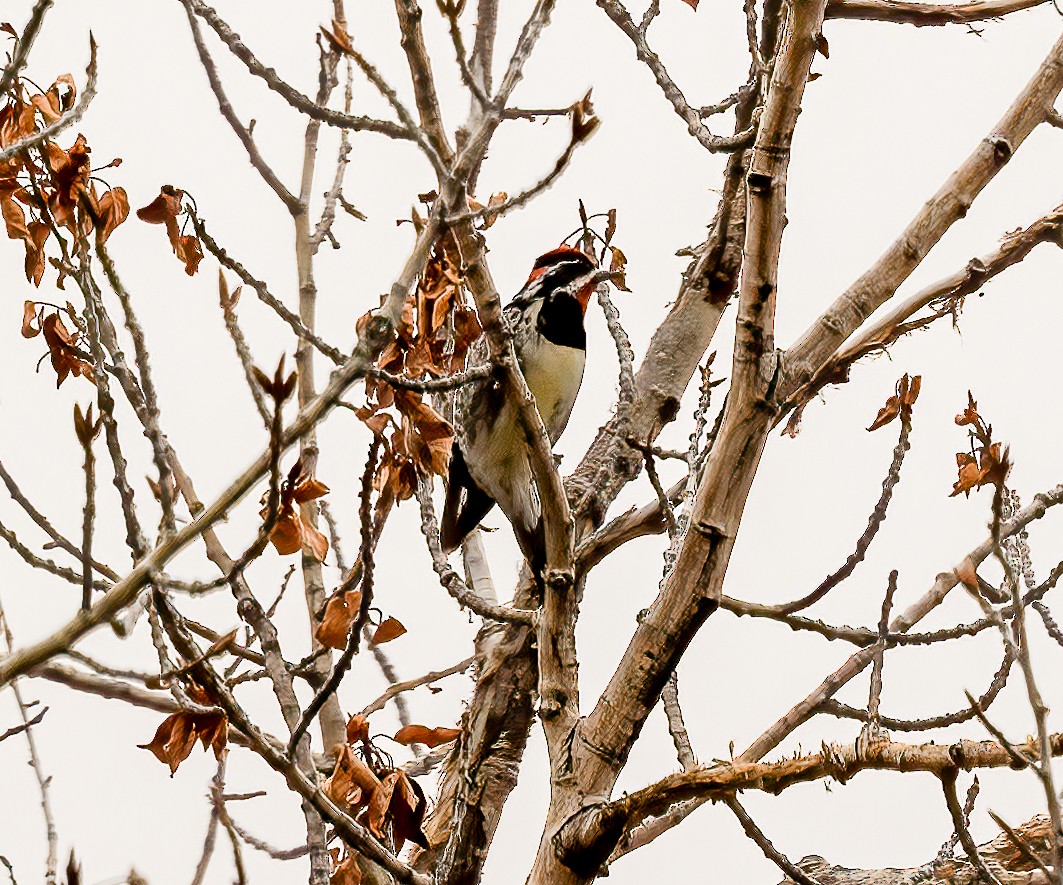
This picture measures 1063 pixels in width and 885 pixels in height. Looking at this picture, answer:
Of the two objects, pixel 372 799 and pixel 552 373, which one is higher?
pixel 552 373

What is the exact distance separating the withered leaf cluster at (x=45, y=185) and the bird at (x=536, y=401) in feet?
4.04

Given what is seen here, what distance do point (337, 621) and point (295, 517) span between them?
0.22 metres

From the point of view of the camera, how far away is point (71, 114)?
75.9 inches

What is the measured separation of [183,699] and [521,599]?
1450mm

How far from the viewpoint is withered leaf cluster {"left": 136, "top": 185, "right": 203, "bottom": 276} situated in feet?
7.88

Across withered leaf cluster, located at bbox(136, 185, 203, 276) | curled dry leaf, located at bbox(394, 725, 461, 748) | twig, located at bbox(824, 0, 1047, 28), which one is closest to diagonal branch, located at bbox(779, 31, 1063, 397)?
twig, located at bbox(824, 0, 1047, 28)

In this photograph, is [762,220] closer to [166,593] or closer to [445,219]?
[445,219]

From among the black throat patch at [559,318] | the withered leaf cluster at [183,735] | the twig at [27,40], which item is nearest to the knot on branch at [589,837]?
the withered leaf cluster at [183,735]

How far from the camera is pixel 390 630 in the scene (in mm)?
2324

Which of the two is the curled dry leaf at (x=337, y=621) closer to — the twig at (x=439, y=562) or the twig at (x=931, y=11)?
the twig at (x=439, y=562)

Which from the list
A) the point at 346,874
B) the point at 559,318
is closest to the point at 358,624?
the point at 346,874

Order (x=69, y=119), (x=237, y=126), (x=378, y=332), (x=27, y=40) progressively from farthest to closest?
(x=237, y=126)
(x=69, y=119)
(x=27, y=40)
(x=378, y=332)

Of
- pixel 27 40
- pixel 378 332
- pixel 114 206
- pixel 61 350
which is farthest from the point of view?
pixel 61 350

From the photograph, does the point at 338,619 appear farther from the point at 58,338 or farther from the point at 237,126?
the point at 237,126
